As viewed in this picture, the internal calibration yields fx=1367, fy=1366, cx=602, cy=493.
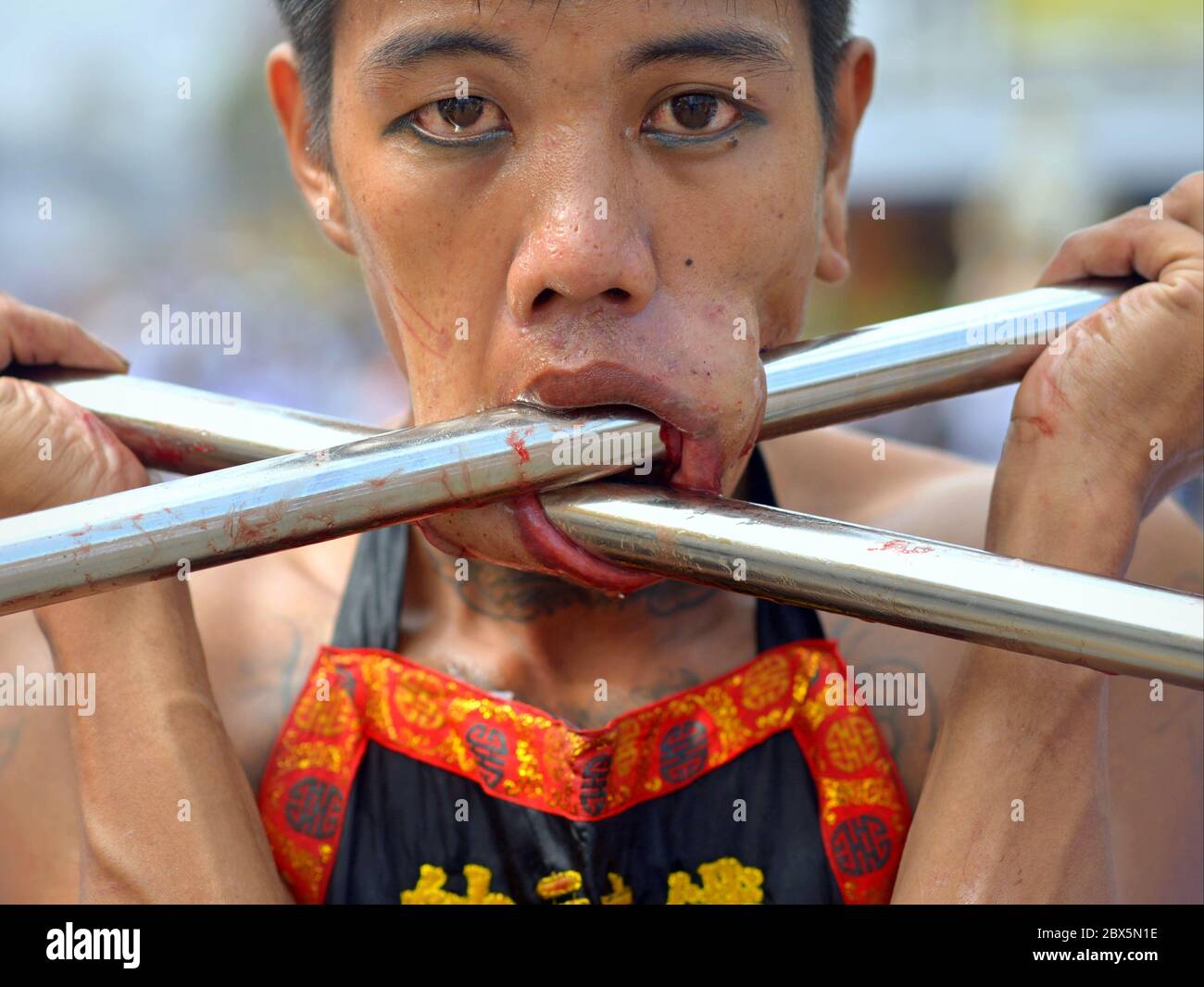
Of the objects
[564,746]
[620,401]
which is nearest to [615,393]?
[620,401]

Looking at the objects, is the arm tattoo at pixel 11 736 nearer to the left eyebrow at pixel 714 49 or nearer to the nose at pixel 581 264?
the nose at pixel 581 264

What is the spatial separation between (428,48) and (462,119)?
72mm

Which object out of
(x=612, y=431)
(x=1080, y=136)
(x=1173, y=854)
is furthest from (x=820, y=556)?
(x=1080, y=136)

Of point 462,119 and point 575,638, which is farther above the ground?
point 462,119

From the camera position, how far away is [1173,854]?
156 cm

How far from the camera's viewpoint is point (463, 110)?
1276 millimetres

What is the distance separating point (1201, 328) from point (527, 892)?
0.93 m

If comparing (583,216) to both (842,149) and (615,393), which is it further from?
(842,149)

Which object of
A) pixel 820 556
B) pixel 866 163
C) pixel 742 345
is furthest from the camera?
pixel 866 163

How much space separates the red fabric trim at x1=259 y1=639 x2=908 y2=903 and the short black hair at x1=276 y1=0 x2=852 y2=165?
62 centimetres

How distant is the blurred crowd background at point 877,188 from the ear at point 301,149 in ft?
12.6

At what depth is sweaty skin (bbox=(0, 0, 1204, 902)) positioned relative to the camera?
1.22 m

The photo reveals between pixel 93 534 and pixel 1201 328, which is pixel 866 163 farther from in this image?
pixel 93 534

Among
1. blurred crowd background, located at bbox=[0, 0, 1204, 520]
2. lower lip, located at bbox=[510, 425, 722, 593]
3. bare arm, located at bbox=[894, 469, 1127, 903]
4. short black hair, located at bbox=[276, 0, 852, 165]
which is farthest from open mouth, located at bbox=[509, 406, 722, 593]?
blurred crowd background, located at bbox=[0, 0, 1204, 520]
